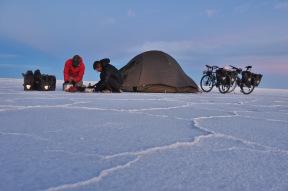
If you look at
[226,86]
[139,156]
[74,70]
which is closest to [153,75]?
[74,70]

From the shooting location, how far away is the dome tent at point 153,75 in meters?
8.46

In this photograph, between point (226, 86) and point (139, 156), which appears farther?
point (226, 86)

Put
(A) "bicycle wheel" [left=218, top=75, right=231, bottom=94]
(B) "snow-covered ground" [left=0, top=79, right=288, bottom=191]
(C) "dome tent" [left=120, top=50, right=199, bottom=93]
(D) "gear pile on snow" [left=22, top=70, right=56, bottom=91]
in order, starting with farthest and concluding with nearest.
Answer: (A) "bicycle wheel" [left=218, top=75, right=231, bottom=94] < (C) "dome tent" [left=120, top=50, right=199, bottom=93] < (D) "gear pile on snow" [left=22, top=70, right=56, bottom=91] < (B) "snow-covered ground" [left=0, top=79, right=288, bottom=191]

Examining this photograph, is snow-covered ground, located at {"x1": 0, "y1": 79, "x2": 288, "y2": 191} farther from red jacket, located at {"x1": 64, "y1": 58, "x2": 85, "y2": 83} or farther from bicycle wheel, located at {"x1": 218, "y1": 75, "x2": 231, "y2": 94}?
bicycle wheel, located at {"x1": 218, "y1": 75, "x2": 231, "y2": 94}

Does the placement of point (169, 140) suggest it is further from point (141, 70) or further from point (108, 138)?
point (141, 70)

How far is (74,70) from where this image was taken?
7.80m

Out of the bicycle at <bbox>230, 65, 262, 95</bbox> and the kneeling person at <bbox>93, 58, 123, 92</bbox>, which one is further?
the bicycle at <bbox>230, 65, 262, 95</bbox>

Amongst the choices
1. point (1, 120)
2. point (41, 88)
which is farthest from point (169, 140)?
point (41, 88)

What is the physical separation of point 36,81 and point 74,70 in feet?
2.54

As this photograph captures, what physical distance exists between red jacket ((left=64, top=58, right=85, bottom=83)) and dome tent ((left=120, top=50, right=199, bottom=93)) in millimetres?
1015

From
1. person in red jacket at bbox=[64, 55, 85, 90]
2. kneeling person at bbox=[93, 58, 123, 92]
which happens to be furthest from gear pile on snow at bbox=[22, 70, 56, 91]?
kneeling person at bbox=[93, 58, 123, 92]

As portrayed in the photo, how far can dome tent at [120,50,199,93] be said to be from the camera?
27.8 ft

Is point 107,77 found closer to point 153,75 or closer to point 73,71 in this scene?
point 73,71

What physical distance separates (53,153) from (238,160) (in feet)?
2.50
